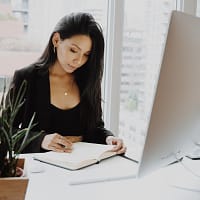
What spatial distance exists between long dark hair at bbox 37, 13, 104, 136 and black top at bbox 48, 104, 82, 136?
0.04 metres

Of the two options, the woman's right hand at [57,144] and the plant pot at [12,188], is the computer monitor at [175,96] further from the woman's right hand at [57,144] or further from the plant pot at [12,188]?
the woman's right hand at [57,144]

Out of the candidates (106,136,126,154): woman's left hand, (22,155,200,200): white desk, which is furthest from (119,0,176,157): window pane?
(22,155,200,200): white desk

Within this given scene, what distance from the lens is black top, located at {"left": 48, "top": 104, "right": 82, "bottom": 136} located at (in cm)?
187

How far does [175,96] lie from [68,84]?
3.78 feet

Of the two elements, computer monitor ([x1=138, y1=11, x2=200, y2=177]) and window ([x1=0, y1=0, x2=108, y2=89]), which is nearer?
computer monitor ([x1=138, y1=11, x2=200, y2=177])

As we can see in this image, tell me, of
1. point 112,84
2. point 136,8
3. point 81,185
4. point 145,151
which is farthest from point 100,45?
point 145,151

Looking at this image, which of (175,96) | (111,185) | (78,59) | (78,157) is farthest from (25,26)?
(175,96)

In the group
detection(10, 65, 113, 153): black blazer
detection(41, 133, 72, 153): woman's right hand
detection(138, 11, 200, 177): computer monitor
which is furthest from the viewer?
detection(10, 65, 113, 153): black blazer

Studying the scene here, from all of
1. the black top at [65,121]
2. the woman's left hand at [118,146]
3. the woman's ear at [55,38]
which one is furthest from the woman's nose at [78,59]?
the woman's left hand at [118,146]

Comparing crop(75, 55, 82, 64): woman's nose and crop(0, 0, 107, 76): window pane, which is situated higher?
crop(0, 0, 107, 76): window pane

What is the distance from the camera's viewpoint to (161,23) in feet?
8.67

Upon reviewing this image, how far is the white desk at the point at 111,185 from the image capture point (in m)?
1.03

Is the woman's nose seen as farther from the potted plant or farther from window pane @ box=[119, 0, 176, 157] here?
the potted plant

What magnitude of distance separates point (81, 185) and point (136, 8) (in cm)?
173
